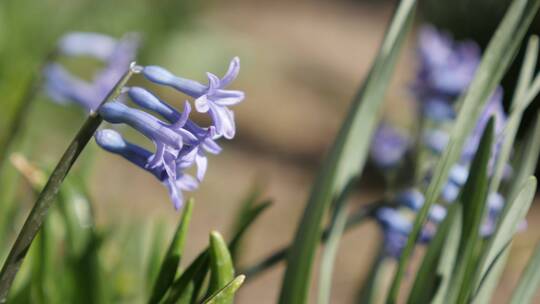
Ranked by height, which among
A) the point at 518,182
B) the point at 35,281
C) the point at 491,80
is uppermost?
the point at 491,80

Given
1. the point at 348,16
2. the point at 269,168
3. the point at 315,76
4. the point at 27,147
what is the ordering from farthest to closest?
the point at 348,16, the point at 315,76, the point at 269,168, the point at 27,147

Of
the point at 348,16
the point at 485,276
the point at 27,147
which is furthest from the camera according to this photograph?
the point at 348,16

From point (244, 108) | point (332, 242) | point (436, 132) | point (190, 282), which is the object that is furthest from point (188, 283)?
point (244, 108)

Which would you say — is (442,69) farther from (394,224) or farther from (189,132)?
(189,132)

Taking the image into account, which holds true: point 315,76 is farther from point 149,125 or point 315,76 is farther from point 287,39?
point 149,125

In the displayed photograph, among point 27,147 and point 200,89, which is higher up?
point 200,89

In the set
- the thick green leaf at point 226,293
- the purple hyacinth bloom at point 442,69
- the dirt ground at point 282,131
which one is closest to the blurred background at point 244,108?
the dirt ground at point 282,131

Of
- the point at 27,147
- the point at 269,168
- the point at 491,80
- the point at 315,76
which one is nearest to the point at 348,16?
the point at 315,76

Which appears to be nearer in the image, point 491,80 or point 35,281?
point 491,80
